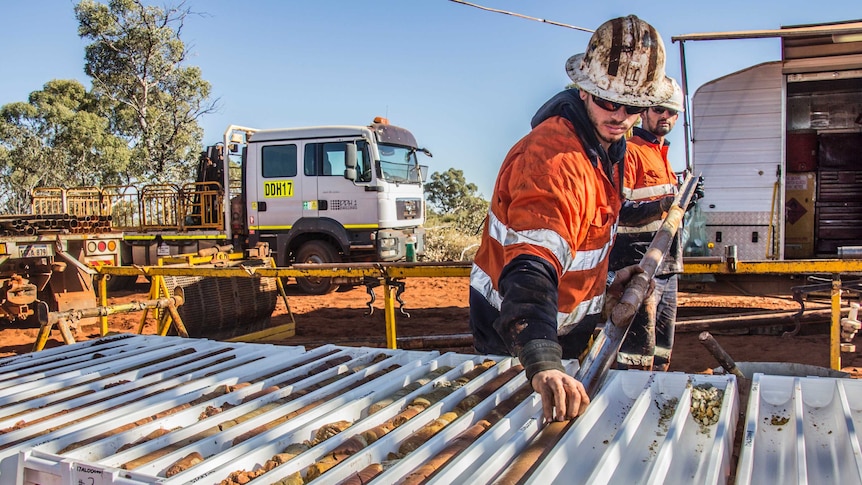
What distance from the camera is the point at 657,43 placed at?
2330 mm

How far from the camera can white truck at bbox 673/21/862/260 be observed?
8.16 meters

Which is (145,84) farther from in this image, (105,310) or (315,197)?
(105,310)

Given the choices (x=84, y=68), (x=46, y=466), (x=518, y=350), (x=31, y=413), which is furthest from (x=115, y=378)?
(x=84, y=68)

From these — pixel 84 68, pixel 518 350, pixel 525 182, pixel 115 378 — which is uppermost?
pixel 84 68

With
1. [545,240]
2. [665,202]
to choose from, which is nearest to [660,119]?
[665,202]

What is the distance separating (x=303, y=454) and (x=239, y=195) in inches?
460

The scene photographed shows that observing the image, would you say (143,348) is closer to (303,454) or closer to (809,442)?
(303,454)

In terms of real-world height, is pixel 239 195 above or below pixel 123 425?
above

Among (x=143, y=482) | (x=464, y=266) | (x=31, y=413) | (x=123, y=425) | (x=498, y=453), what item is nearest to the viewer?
(x=143, y=482)

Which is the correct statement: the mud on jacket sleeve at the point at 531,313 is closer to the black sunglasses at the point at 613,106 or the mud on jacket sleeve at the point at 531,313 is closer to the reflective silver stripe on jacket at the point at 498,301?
the reflective silver stripe on jacket at the point at 498,301

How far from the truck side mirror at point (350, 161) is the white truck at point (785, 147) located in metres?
5.14

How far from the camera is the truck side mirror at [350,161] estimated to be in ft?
36.0

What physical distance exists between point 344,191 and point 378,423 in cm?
961

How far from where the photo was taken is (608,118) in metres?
2.42
